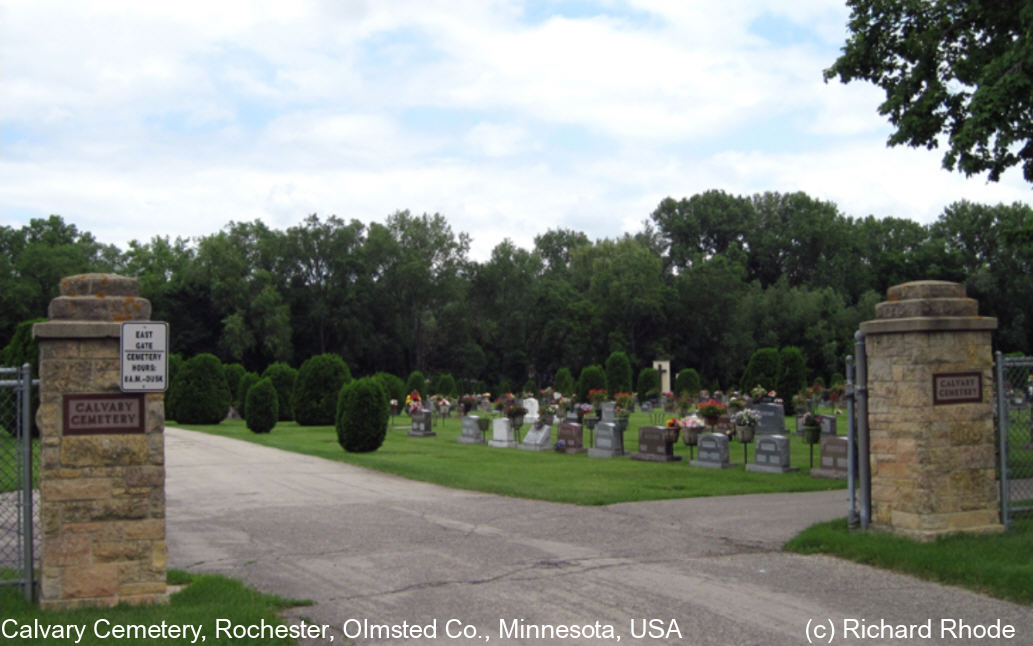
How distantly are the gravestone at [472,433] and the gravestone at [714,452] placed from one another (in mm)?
8151

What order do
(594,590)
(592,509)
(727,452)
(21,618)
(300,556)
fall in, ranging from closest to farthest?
(21,618) < (594,590) < (300,556) < (592,509) < (727,452)

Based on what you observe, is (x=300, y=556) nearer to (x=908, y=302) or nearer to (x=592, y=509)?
(x=592, y=509)

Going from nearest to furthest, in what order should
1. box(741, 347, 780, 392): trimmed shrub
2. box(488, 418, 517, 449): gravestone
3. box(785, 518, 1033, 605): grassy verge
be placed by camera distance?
box(785, 518, 1033, 605): grassy verge, box(488, 418, 517, 449): gravestone, box(741, 347, 780, 392): trimmed shrub

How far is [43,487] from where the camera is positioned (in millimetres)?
6871

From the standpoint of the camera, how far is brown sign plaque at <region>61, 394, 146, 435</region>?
22.6 feet

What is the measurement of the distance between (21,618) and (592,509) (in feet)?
23.7

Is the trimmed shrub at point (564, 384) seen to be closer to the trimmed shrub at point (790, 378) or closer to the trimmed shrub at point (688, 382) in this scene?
the trimmed shrub at point (688, 382)

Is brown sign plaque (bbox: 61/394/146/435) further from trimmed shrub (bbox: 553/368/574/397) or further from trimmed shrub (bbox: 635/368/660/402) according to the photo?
trimmed shrub (bbox: 635/368/660/402)

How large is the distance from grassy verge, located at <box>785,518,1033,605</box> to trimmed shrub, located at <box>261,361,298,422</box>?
2869cm

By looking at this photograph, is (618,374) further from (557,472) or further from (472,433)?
(557,472)

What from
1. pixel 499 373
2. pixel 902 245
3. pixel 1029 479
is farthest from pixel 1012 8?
pixel 902 245

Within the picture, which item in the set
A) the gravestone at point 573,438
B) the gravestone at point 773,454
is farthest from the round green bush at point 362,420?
the gravestone at point 773,454

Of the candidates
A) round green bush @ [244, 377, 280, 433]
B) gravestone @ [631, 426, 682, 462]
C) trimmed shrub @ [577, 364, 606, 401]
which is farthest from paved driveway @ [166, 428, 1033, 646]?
trimmed shrub @ [577, 364, 606, 401]

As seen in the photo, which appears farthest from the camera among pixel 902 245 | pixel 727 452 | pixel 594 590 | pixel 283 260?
pixel 902 245
